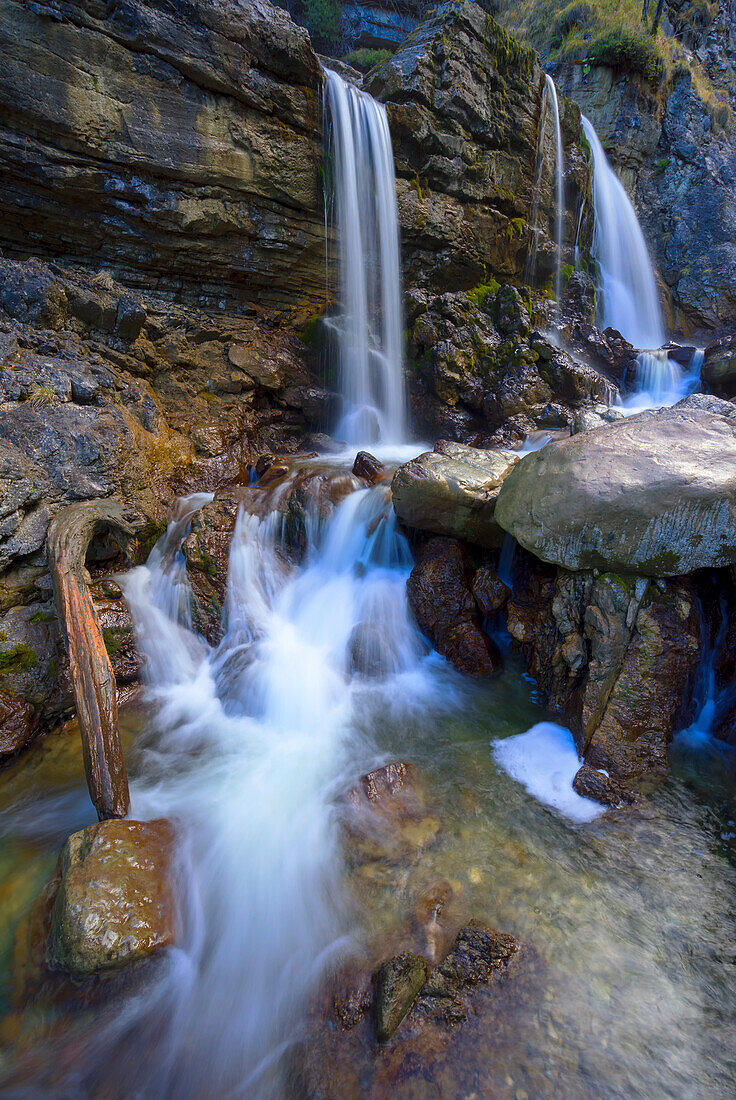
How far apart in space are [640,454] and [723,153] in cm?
1817

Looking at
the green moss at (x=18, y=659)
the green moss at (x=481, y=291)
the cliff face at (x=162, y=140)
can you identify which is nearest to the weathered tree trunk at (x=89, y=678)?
the green moss at (x=18, y=659)

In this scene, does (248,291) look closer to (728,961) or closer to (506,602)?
(506,602)

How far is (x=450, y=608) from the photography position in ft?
17.2

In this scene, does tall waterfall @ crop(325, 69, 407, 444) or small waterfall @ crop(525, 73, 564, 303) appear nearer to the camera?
tall waterfall @ crop(325, 69, 407, 444)

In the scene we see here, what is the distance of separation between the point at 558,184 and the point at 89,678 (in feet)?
47.7

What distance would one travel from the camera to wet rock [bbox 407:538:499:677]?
502 centimetres

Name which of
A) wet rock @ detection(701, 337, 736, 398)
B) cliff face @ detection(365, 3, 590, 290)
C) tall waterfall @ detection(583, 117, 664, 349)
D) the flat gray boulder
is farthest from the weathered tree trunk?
tall waterfall @ detection(583, 117, 664, 349)

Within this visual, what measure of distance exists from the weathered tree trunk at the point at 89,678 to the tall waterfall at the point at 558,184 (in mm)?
12234

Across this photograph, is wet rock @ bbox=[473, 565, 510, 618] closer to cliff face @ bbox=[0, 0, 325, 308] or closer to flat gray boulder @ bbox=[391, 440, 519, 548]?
flat gray boulder @ bbox=[391, 440, 519, 548]

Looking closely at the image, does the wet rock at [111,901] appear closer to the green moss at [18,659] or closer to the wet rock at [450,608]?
the green moss at [18,659]

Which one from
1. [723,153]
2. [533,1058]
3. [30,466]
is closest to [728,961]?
[533,1058]

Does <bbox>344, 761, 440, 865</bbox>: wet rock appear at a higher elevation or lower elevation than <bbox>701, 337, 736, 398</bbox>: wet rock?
lower

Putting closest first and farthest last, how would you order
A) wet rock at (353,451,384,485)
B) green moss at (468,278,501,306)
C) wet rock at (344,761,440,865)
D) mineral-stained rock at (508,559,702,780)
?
1. wet rock at (344,761,440,865)
2. mineral-stained rock at (508,559,702,780)
3. wet rock at (353,451,384,485)
4. green moss at (468,278,501,306)

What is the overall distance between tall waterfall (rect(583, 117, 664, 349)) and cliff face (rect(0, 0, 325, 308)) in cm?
879
